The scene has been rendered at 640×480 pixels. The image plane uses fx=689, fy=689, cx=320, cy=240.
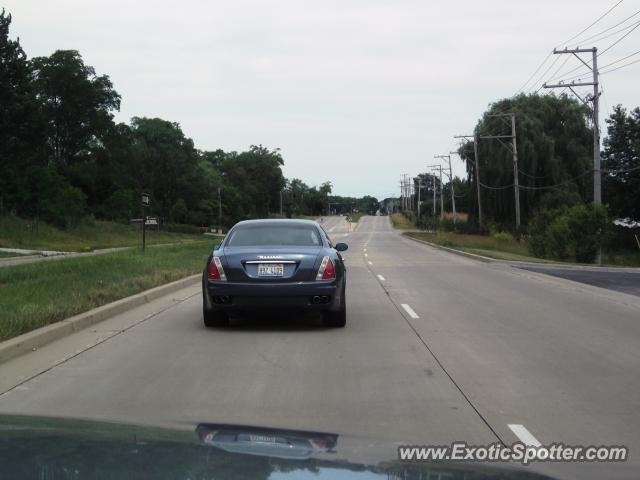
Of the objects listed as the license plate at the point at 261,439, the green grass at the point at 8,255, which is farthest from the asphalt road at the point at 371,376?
the green grass at the point at 8,255

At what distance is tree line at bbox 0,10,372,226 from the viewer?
59031 mm

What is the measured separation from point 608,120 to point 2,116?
54.9 meters

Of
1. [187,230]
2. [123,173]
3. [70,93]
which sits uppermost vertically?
[70,93]

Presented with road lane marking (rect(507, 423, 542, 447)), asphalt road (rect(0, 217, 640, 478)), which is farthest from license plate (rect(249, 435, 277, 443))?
road lane marking (rect(507, 423, 542, 447))

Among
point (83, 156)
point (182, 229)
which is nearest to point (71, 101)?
point (83, 156)

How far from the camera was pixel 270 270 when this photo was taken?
9711 mm

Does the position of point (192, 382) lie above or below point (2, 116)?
below

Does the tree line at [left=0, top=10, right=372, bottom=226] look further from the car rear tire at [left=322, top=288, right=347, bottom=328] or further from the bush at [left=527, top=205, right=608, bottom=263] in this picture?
the car rear tire at [left=322, top=288, right=347, bottom=328]

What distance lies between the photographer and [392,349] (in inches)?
345

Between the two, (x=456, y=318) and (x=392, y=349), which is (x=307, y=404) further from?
(x=456, y=318)

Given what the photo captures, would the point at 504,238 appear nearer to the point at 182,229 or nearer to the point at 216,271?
the point at 216,271

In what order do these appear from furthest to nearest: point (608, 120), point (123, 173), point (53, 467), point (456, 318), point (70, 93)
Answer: point (123, 173)
point (70, 93)
point (608, 120)
point (456, 318)
point (53, 467)

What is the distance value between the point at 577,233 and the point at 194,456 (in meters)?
31.3

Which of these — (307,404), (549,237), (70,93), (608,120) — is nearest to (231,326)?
(307,404)
